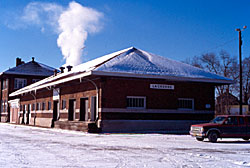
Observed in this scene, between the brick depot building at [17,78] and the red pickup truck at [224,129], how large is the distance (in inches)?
1588

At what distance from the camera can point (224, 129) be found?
60.0 ft

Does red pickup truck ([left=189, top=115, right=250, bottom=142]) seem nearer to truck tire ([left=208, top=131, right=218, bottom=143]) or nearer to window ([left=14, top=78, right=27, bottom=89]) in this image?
truck tire ([left=208, top=131, right=218, bottom=143])

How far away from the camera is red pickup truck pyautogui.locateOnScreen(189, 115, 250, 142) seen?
1805 cm

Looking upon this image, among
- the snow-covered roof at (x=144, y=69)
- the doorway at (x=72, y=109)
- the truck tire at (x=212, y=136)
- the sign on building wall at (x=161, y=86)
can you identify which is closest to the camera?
the truck tire at (x=212, y=136)

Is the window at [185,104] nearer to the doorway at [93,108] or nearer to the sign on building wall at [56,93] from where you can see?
the doorway at [93,108]

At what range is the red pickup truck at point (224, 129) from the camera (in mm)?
18047

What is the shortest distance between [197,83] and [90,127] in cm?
1007

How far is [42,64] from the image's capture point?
202 ft

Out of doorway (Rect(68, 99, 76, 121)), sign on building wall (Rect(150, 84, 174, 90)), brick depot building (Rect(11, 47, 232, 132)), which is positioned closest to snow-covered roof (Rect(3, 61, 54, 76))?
brick depot building (Rect(11, 47, 232, 132))

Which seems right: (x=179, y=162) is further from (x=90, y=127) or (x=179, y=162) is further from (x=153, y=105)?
(x=153, y=105)

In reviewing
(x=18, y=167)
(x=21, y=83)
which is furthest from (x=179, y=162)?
(x=21, y=83)

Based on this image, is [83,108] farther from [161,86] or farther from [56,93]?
[161,86]

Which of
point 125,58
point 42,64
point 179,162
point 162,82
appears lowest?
point 179,162

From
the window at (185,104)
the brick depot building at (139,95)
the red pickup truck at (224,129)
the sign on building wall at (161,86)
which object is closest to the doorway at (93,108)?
the brick depot building at (139,95)
